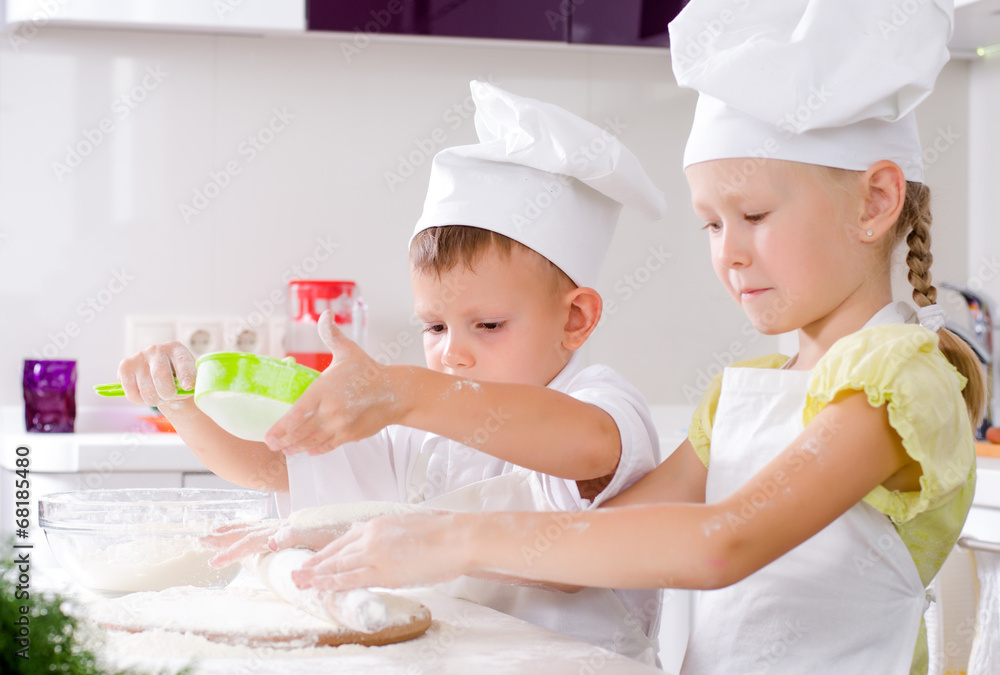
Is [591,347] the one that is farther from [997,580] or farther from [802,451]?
[802,451]

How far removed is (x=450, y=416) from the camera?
0.81 metres

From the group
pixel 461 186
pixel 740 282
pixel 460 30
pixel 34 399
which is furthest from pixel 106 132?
pixel 740 282

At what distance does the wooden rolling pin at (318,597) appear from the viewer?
682 millimetres

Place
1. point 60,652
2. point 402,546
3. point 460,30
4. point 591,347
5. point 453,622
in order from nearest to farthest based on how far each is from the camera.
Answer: point 60,652, point 402,546, point 453,622, point 460,30, point 591,347

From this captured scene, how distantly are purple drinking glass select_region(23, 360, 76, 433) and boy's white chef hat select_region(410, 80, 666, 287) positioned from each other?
1303mm

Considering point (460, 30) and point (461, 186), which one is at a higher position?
point (460, 30)

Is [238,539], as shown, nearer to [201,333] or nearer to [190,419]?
[190,419]

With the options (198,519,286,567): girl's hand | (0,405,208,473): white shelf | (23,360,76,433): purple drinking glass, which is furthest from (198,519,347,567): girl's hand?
(23,360,76,433): purple drinking glass

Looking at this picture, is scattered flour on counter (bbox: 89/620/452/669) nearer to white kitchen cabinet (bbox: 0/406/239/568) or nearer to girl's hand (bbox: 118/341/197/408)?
girl's hand (bbox: 118/341/197/408)

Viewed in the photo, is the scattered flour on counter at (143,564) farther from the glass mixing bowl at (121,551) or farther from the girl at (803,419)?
the girl at (803,419)

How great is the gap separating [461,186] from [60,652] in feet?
2.34

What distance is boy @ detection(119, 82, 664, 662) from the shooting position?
3.12ft

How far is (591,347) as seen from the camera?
8.32 feet

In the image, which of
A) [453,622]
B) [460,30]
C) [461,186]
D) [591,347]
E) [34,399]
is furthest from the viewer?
[591,347]
